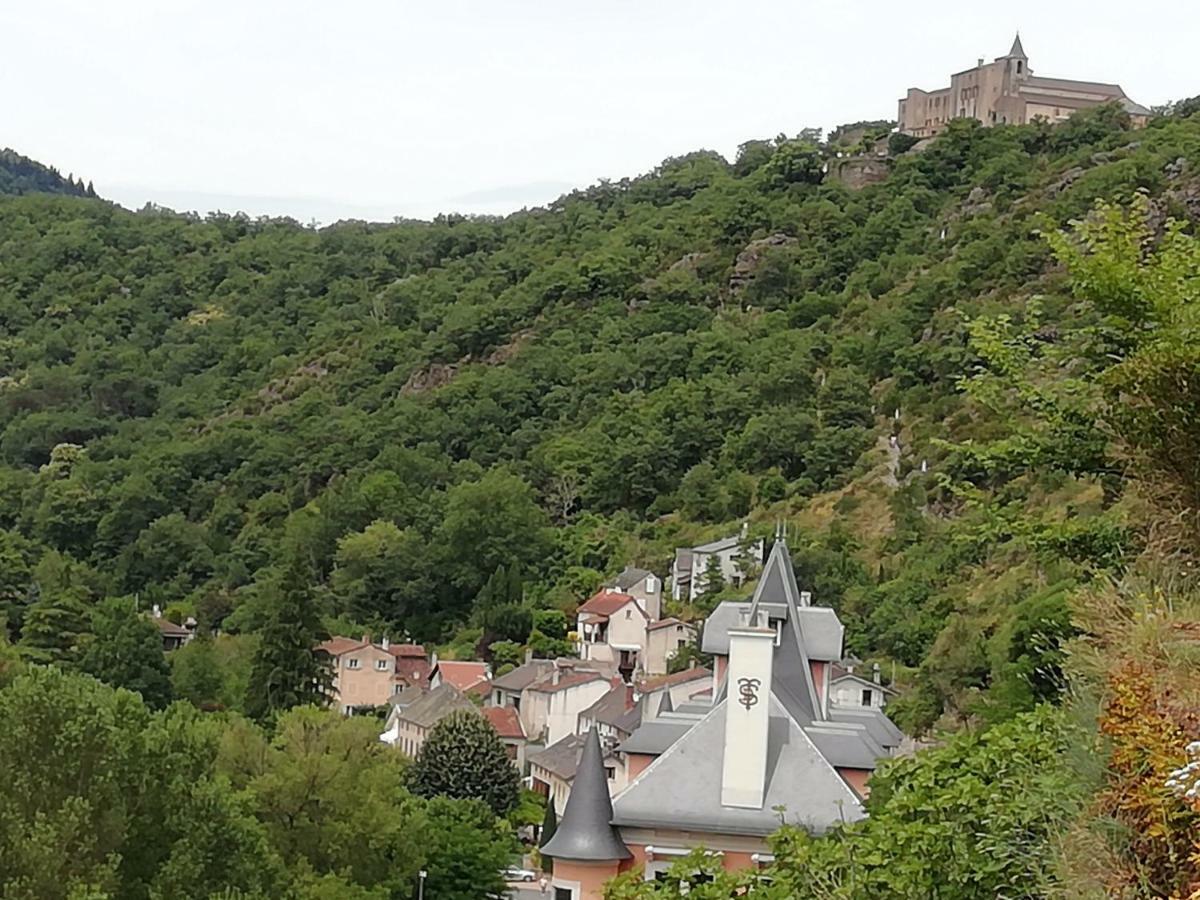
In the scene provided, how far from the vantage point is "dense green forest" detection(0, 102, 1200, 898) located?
22.1 ft

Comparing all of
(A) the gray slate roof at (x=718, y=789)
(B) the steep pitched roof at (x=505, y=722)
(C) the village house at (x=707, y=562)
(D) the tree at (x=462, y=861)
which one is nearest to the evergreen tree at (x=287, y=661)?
(B) the steep pitched roof at (x=505, y=722)

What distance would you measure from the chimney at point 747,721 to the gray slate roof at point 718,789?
4.2 inches

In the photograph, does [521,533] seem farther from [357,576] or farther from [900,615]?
[900,615]

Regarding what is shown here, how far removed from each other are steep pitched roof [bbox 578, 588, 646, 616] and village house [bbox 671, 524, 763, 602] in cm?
276

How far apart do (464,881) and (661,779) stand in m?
13.0

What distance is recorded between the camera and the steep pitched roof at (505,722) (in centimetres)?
4109

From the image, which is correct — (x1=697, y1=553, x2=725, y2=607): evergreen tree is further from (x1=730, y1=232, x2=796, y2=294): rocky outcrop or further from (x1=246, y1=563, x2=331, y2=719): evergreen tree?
(x1=730, y1=232, x2=796, y2=294): rocky outcrop

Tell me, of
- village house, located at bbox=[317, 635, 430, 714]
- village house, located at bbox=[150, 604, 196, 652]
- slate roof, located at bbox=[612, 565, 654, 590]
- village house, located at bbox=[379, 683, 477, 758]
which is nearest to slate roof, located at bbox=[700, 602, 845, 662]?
village house, located at bbox=[379, 683, 477, 758]

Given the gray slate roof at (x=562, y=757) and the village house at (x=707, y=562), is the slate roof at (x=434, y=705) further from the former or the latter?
the village house at (x=707, y=562)

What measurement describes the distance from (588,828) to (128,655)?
34.0 metres

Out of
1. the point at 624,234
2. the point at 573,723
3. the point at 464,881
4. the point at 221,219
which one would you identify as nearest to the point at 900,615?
the point at 573,723

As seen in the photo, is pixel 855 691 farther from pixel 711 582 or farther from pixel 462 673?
pixel 462 673

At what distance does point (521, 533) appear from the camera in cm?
5897

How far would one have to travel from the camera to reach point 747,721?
565 inches
